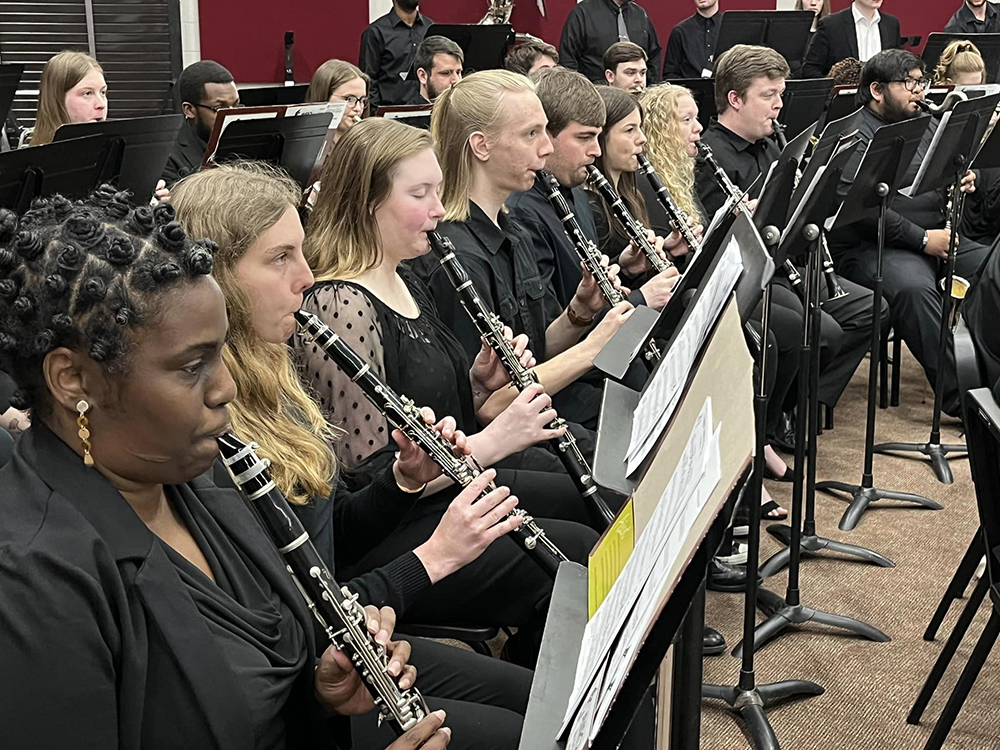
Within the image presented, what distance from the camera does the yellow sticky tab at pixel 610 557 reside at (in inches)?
44.9

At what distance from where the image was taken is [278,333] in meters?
1.79

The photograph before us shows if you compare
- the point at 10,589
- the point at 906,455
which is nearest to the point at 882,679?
the point at 906,455

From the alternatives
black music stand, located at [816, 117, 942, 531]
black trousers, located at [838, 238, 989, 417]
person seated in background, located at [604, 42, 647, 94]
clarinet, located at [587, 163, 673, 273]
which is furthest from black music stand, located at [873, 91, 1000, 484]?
person seated in background, located at [604, 42, 647, 94]

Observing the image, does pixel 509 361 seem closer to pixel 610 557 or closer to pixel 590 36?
pixel 610 557

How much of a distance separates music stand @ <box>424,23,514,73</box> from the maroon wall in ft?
6.77

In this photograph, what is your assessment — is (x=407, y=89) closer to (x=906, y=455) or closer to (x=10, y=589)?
(x=906, y=455)

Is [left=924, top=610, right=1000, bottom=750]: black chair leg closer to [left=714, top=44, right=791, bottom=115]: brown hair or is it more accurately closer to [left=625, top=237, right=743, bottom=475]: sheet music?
[left=625, top=237, right=743, bottom=475]: sheet music

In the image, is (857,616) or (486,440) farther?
(857,616)

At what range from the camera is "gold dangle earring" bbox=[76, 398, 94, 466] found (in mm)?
1156

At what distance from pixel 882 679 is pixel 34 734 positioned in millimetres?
2095

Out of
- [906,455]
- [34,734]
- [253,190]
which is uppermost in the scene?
[253,190]

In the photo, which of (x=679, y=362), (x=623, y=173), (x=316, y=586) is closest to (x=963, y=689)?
(x=679, y=362)

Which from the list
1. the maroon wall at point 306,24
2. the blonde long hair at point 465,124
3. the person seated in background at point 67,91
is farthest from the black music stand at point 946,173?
the maroon wall at point 306,24

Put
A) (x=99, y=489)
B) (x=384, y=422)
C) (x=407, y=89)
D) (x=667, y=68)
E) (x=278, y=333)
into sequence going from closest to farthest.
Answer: (x=99, y=489), (x=278, y=333), (x=384, y=422), (x=407, y=89), (x=667, y=68)
